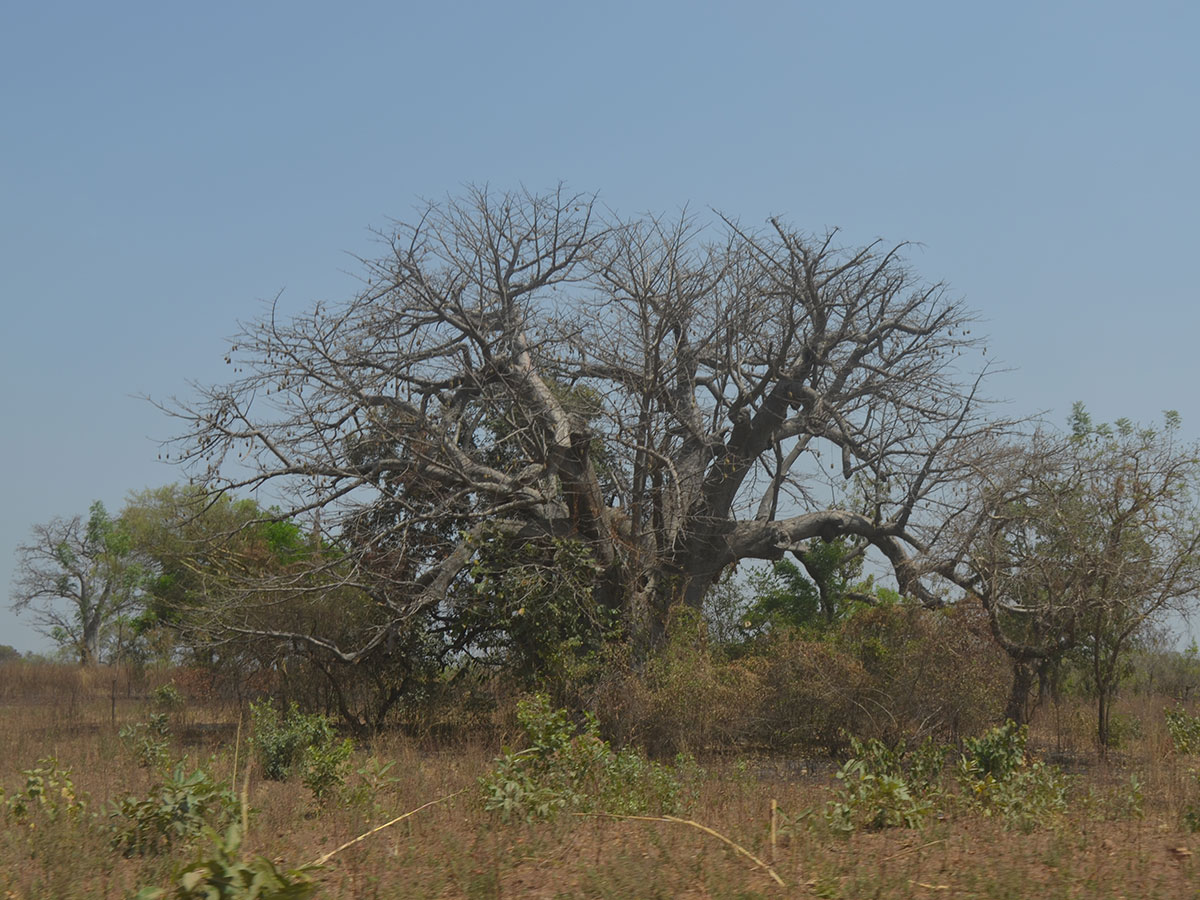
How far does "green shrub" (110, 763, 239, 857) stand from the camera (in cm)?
684

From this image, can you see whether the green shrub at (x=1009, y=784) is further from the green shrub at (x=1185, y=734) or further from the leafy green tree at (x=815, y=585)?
the leafy green tree at (x=815, y=585)

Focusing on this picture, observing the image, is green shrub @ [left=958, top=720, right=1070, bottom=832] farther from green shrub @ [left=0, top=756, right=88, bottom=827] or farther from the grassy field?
green shrub @ [left=0, top=756, right=88, bottom=827]

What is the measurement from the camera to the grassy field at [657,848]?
5.77m

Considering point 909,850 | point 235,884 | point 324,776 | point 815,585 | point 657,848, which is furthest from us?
point 815,585

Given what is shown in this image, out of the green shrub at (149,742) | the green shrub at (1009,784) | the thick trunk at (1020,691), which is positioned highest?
the thick trunk at (1020,691)

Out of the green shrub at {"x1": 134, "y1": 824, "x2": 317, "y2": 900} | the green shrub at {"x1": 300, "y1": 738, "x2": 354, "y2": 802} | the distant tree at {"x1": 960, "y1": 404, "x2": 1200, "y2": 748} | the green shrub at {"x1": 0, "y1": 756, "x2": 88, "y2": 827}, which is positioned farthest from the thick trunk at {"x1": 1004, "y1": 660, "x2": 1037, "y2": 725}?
the green shrub at {"x1": 134, "y1": 824, "x2": 317, "y2": 900}

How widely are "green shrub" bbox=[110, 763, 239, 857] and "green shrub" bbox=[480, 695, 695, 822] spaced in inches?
77.2

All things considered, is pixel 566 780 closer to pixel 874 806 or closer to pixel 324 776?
pixel 324 776

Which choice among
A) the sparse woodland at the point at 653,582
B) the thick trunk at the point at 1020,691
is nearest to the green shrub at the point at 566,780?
the sparse woodland at the point at 653,582

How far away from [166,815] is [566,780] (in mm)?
3263

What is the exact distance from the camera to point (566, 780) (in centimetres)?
892

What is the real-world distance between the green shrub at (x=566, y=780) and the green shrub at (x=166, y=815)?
196cm

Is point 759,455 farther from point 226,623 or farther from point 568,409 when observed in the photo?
point 226,623

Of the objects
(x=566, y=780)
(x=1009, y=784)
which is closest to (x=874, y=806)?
(x=1009, y=784)
